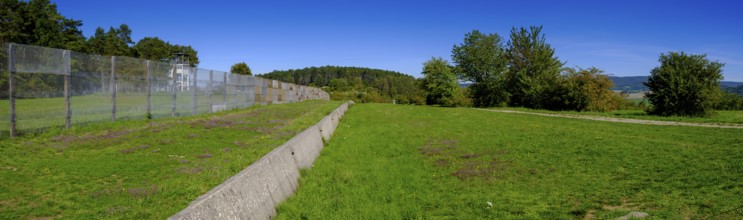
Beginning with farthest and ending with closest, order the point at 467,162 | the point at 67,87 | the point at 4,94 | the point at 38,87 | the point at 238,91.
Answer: the point at 238,91 → the point at 67,87 → the point at 38,87 → the point at 4,94 → the point at 467,162

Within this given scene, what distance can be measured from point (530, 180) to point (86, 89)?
12926mm

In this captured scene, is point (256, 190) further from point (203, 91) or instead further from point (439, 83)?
point (439, 83)

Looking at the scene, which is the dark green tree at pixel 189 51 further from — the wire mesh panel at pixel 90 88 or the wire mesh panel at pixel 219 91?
the wire mesh panel at pixel 90 88

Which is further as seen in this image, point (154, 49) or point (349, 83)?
point (349, 83)

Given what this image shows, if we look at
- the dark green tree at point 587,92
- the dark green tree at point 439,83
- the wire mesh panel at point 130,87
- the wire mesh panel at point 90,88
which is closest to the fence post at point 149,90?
the wire mesh panel at point 130,87

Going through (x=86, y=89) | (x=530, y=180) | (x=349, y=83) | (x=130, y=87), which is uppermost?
(x=349, y=83)

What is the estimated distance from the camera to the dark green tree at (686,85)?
27.2 meters

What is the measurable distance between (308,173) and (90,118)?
8.79 m

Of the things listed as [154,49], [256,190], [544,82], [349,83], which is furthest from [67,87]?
[349,83]

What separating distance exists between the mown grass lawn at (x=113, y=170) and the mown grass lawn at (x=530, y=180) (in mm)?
1562

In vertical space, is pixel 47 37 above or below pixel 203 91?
above

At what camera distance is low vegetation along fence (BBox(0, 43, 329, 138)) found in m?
11.3

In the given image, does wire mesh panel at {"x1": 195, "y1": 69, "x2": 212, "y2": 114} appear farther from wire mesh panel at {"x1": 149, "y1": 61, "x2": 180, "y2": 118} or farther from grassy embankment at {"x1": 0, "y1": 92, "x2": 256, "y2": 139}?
wire mesh panel at {"x1": 149, "y1": 61, "x2": 180, "y2": 118}

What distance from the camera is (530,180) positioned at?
27.1ft
